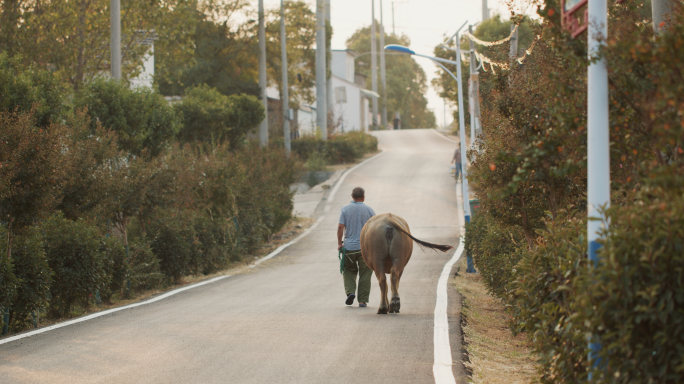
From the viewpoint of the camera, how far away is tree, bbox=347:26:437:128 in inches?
3661

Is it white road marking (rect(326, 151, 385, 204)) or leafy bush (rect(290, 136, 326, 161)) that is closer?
white road marking (rect(326, 151, 385, 204))

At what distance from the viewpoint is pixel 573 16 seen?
4.88 meters

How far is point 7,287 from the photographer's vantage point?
8.91 meters

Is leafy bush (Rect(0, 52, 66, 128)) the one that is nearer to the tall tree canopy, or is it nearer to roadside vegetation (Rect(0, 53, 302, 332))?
roadside vegetation (Rect(0, 53, 302, 332))

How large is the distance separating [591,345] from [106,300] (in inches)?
399

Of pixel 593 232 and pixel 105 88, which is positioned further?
pixel 105 88

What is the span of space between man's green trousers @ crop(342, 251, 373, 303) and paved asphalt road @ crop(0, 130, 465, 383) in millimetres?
303

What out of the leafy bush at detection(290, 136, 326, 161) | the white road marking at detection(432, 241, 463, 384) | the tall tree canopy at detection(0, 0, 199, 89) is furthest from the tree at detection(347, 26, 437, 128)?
the white road marking at detection(432, 241, 463, 384)

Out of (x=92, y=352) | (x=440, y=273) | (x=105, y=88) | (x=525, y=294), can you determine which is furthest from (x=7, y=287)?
(x=105, y=88)

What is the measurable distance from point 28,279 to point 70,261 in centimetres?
136

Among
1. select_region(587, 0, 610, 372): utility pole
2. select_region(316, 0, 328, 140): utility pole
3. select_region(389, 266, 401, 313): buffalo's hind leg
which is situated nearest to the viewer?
select_region(587, 0, 610, 372): utility pole

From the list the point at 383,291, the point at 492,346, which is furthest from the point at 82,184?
the point at 492,346

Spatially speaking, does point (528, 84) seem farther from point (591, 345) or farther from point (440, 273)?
point (440, 273)

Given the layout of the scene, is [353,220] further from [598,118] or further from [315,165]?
[315,165]
